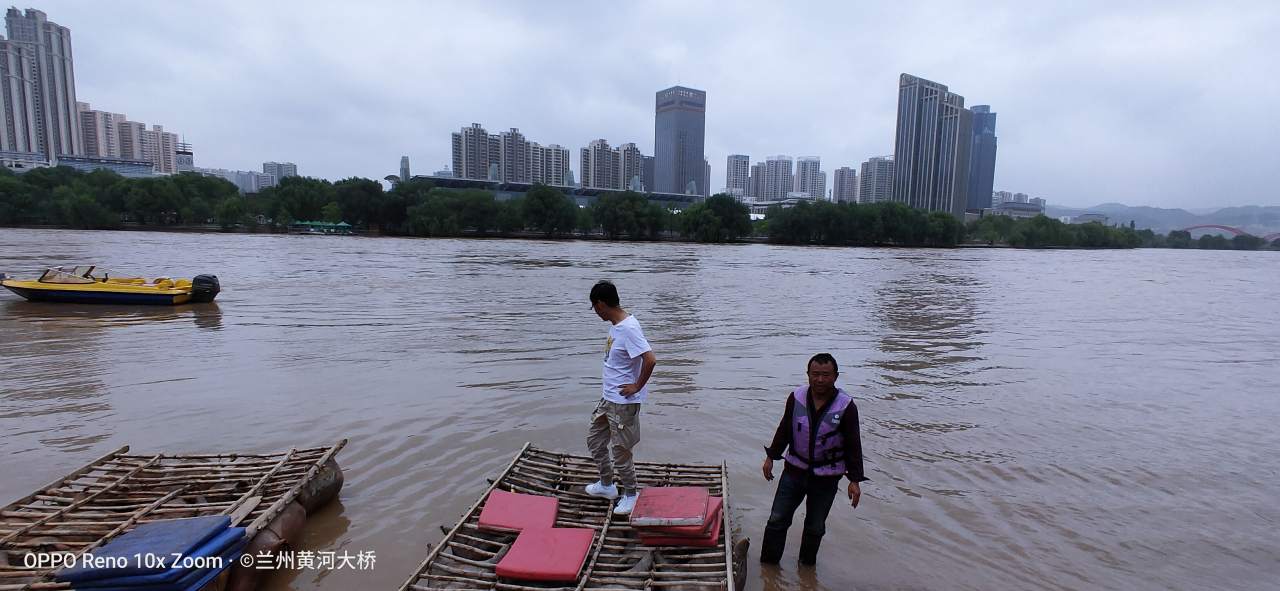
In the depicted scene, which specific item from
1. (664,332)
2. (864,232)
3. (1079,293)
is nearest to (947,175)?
(864,232)

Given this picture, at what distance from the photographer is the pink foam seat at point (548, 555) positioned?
3.70 m

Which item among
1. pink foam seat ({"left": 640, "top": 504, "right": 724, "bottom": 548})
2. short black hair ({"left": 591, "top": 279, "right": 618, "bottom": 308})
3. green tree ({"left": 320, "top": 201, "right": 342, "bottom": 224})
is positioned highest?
green tree ({"left": 320, "top": 201, "right": 342, "bottom": 224})

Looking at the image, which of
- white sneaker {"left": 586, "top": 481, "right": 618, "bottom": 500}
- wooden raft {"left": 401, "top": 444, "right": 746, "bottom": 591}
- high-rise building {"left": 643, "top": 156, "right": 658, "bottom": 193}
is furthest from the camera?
high-rise building {"left": 643, "top": 156, "right": 658, "bottom": 193}

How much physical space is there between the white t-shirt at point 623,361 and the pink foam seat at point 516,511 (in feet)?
2.99

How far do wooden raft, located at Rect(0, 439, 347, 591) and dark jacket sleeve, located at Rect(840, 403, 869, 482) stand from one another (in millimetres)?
3855

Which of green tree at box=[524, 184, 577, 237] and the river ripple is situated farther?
green tree at box=[524, 184, 577, 237]

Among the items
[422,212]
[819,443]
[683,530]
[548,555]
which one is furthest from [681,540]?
[422,212]

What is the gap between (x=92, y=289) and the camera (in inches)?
647

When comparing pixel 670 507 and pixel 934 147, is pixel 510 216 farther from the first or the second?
pixel 934 147

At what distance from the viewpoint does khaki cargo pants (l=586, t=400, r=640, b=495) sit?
15.2 feet

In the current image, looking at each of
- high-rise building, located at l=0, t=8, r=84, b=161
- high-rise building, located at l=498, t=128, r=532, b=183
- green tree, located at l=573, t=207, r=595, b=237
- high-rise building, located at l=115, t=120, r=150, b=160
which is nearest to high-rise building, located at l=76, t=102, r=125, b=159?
high-rise building, located at l=115, t=120, r=150, b=160

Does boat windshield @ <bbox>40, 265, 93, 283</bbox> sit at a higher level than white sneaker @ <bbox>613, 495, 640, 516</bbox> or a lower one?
higher

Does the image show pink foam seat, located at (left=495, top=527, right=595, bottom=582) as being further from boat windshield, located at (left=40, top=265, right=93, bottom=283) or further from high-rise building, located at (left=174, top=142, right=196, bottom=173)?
high-rise building, located at (left=174, top=142, right=196, bottom=173)

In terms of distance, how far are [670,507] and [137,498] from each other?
3.95 m
